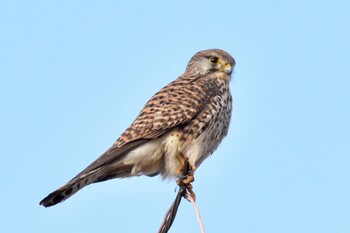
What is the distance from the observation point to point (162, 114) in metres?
5.04

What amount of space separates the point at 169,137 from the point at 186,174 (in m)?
0.55

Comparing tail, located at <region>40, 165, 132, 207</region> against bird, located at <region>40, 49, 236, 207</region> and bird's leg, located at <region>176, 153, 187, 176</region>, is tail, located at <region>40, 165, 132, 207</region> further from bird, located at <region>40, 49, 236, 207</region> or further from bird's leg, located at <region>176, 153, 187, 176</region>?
bird's leg, located at <region>176, 153, 187, 176</region>

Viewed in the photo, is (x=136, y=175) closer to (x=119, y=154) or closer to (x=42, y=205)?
(x=119, y=154)

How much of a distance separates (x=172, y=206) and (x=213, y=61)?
2.73 meters

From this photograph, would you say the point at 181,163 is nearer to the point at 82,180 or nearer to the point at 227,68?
the point at 82,180

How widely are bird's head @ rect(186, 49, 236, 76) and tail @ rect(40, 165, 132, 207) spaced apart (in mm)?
1451

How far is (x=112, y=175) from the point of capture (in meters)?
4.90

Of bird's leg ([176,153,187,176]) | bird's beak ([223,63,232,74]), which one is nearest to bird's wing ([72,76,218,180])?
bird's leg ([176,153,187,176])

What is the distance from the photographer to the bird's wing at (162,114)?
15.7 ft

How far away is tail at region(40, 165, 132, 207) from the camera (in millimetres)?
4168

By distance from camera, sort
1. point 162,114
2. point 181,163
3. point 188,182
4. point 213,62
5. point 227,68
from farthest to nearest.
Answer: point 213,62
point 227,68
point 162,114
point 181,163
point 188,182

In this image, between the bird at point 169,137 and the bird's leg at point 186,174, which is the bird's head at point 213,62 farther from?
the bird's leg at point 186,174

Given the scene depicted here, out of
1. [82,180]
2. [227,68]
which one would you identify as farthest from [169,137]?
[227,68]

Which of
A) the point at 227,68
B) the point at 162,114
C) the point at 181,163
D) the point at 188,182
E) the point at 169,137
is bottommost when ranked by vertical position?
the point at 188,182
